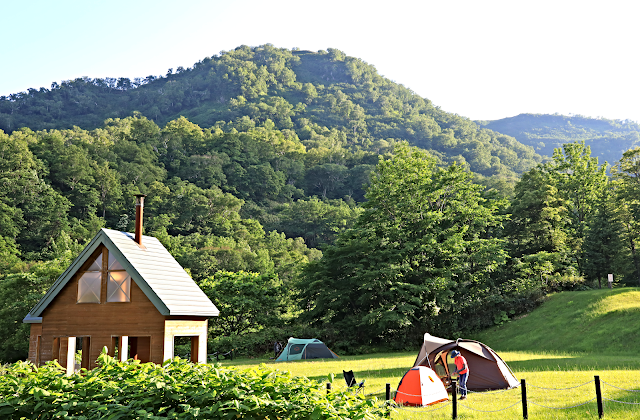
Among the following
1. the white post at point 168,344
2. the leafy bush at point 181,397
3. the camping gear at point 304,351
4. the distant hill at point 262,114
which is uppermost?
the distant hill at point 262,114

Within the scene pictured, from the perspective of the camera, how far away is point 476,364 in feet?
53.7

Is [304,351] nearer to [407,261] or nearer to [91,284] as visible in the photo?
[407,261]

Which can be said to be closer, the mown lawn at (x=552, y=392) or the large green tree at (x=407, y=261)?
the mown lawn at (x=552, y=392)

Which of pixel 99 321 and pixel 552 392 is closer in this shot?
pixel 552 392

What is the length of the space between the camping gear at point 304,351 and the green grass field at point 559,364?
3.26 metres

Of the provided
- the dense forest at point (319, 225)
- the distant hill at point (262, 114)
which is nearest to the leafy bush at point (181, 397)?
the dense forest at point (319, 225)

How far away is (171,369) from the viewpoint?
7.03m

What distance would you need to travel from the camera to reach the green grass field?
12.5 m

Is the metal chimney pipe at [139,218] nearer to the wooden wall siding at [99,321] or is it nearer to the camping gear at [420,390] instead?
the wooden wall siding at [99,321]

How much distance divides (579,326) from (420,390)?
20.1 meters

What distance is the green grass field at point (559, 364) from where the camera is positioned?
12469 mm

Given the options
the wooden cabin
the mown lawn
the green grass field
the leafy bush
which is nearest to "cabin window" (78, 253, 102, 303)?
the wooden cabin

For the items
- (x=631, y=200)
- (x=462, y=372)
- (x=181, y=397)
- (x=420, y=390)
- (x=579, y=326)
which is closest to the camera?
(x=181, y=397)

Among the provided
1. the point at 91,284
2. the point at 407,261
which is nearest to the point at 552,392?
the point at 91,284
